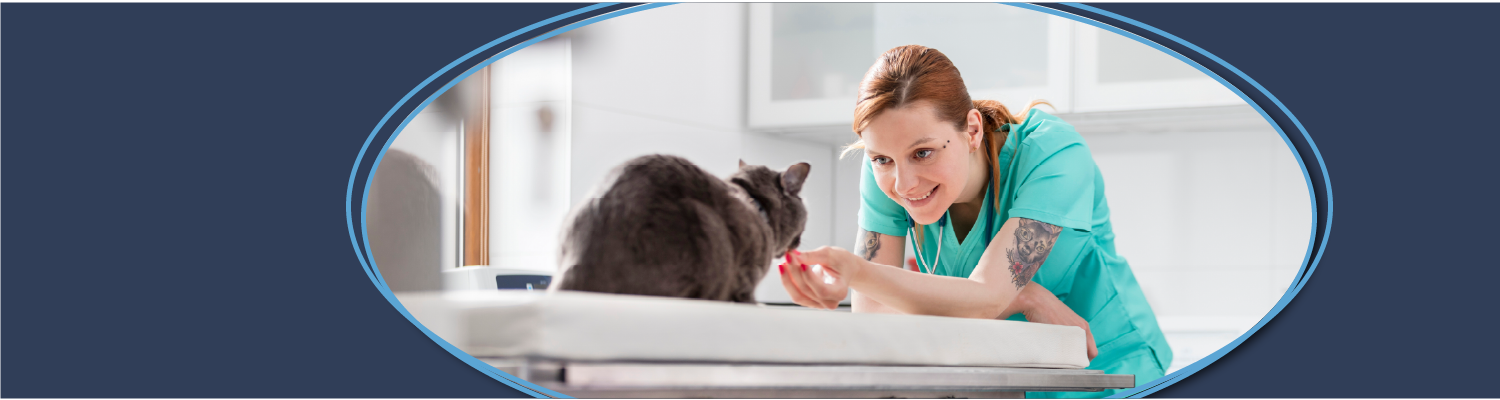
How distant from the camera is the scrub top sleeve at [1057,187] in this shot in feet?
2.93

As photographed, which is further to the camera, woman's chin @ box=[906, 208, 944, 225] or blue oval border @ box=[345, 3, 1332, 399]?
woman's chin @ box=[906, 208, 944, 225]

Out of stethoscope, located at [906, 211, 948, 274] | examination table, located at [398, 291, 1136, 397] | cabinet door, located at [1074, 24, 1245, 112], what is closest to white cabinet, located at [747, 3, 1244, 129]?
cabinet door, located at [1074, 24, 1245, 112]

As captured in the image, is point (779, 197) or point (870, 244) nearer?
point (779, 197)

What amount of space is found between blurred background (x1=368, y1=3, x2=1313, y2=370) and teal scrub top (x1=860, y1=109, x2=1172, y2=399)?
0.36 ft

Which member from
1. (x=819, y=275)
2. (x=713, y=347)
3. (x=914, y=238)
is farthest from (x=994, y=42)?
(x=713, y=347)

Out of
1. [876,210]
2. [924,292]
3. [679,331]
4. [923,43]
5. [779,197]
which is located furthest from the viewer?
[923,43]

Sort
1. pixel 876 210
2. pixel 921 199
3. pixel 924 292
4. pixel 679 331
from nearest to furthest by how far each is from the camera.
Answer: pixel 679 331
pixel 924 292
pixel 921 199
pixel 876 210

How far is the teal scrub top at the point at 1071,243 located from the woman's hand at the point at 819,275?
0.79 feet

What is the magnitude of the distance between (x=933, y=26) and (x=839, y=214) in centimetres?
108

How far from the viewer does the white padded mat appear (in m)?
0.51

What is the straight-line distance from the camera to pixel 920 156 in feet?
2.86

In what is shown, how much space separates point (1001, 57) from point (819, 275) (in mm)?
1329

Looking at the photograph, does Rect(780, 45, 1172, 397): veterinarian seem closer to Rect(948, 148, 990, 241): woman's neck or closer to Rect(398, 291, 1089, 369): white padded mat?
Rect(948, 148, 990, 241): woman's neck

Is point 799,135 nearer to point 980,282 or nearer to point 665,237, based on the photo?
point 980,282
